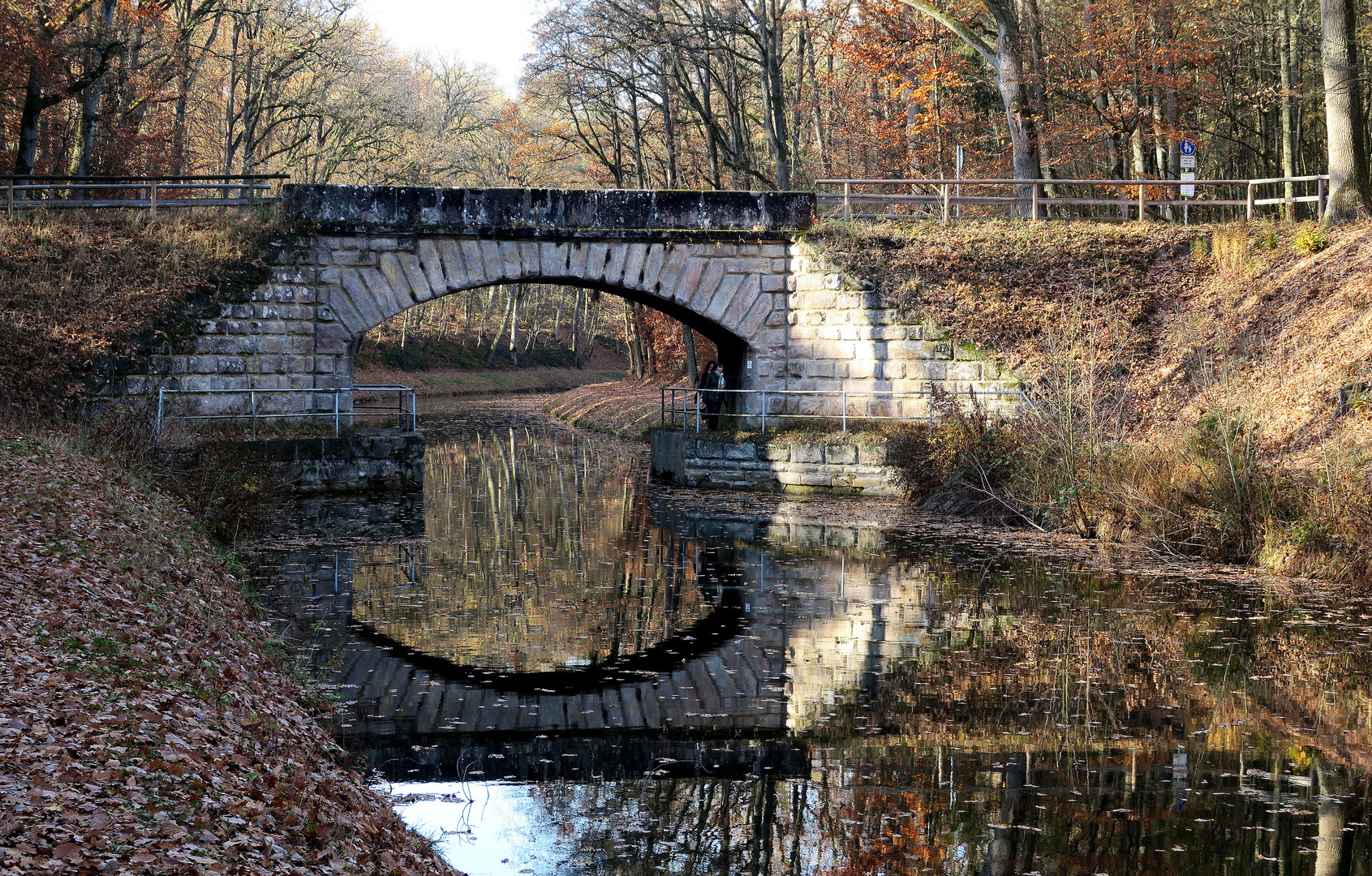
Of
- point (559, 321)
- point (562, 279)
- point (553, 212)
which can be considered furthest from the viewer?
point (559, 321)

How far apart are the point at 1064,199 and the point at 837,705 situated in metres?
16.2

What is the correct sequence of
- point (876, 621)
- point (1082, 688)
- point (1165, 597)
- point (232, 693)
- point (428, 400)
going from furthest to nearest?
point (428, 400), point (1165, 597), point (876, 621), point (1082, 688), point (232, 693)

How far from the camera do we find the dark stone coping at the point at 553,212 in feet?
69.9

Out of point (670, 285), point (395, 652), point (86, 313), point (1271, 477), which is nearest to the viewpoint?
point (395, 652)

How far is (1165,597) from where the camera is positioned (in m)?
12.0

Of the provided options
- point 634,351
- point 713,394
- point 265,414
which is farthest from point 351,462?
point 634,351

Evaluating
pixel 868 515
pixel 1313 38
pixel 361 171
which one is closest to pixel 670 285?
pixel 868 515

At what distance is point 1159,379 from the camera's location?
2095 centimetres

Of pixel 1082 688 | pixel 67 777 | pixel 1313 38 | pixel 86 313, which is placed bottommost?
pixel 1082 688

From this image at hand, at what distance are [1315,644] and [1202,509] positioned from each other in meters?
4.18

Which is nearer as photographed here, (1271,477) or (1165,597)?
(1165,597)

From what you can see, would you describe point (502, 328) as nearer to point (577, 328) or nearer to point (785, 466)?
point (577, 328)

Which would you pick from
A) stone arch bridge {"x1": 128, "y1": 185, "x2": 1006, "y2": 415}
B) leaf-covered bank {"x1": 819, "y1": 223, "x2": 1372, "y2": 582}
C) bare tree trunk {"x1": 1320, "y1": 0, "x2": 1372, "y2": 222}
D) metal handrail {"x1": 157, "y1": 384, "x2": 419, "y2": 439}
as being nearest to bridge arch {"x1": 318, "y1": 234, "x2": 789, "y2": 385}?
stone arch bridge {"x1": 128, "y1": 185, "x2": 1006, "y2": 415}

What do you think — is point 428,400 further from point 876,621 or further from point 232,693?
point 232,693
